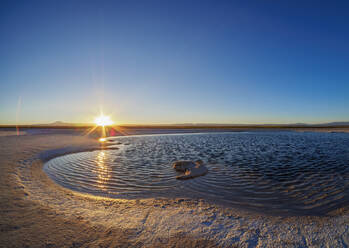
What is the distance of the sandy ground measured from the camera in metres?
4.11

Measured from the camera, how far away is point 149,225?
→ 485 cm

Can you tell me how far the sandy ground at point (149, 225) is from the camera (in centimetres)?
411

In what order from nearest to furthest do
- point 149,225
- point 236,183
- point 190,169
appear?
point 149,225 → point 236,183 → point 190,169

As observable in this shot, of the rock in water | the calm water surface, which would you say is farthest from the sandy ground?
the rock in water

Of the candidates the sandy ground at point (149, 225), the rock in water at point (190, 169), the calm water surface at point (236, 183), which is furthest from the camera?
the rock in water at point (190, 169)

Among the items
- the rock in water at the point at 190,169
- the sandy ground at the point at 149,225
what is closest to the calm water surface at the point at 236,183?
the rock in water at the point at 190,169

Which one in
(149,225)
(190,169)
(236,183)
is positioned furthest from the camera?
(190,169)

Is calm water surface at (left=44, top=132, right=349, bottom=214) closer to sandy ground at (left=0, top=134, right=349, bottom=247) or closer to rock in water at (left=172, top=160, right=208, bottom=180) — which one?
rock in water at (left=172, top=160, right=208, bottom=180)

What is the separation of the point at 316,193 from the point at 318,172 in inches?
164

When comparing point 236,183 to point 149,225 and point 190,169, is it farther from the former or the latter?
point 149,225

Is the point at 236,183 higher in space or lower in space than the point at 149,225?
lower

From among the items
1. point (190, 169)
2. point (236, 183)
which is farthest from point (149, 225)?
point (190, 169)

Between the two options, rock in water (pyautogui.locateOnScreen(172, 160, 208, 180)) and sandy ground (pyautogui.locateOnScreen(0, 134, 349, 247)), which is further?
rock in water (pyautogui.locateOnScreen(172, 160, 208, 180))

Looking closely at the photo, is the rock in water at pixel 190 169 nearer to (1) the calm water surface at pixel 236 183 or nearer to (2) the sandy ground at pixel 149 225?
(1) the calm water surface at pixel 236 183
